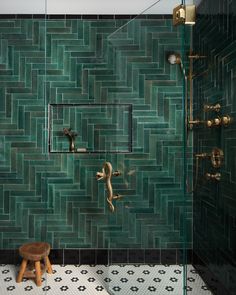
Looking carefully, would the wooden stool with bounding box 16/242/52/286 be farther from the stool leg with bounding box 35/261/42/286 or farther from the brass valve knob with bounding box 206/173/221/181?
the brass valve knob with bounding box 206/173/221/181

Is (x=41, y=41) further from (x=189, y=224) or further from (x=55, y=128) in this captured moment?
(x=189, y=224)

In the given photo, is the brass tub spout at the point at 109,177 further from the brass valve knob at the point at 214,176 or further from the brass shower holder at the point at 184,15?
the brass shower holder at the point at 184,15

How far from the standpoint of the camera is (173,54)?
1.72 meters

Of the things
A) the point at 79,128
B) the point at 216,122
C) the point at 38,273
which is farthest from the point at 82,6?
the point at 38,273

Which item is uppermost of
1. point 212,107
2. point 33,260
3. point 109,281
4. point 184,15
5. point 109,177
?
point 184,15

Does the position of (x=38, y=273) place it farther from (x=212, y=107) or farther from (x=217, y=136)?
(x=212, y=107)

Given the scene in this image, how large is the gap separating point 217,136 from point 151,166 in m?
0.51

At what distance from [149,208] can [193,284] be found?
2.40 feet

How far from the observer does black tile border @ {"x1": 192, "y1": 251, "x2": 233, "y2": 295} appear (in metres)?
1.89

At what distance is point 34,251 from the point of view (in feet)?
7.18

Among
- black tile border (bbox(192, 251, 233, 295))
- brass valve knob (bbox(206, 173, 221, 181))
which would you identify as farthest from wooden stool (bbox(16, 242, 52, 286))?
brass valve knob (bbox(206, 173, 221, 181))

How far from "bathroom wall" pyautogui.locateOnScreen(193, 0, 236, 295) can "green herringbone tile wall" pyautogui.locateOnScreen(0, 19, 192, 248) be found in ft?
0.80

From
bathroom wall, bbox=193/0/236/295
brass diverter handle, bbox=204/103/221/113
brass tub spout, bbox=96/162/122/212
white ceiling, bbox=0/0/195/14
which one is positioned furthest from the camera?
white ceiling, bbox=0/0/195/14

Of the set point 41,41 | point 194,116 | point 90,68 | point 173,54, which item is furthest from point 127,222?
point 41,41
